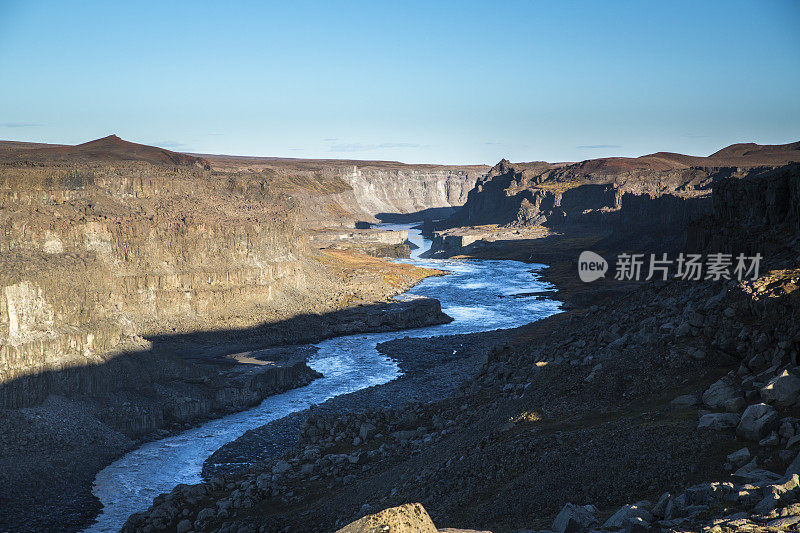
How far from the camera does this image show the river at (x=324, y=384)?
3954cm

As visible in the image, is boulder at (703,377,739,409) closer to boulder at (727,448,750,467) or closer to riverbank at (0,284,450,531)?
boulder at (727,448,750,467)

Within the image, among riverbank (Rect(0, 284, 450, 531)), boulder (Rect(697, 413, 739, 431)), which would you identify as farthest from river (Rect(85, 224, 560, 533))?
boulder (Rect(697, 413, 739, 431))

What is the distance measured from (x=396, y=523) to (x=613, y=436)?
11.0m

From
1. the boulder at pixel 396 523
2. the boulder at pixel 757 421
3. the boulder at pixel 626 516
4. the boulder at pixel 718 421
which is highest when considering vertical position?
the boulder at pixel 757 421

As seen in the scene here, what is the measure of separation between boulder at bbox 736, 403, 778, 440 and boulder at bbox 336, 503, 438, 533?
9.79m

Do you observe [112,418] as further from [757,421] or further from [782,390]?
[782,390]

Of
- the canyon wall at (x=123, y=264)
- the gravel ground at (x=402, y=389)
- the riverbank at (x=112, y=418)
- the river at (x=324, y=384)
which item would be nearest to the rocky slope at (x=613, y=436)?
the gravel ground at (x=402, y=389)

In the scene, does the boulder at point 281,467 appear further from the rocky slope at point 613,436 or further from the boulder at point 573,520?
the boulder at point 573,520

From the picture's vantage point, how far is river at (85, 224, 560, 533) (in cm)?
3954

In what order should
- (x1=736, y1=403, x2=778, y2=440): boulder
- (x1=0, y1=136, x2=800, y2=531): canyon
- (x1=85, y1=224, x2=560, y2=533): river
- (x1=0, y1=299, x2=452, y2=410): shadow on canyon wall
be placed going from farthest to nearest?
(x1=0, y1=299, x2=452, y2=410): shadow on canyon wall < (x1=85, y1=224, x2=560, y2=533): river < (x1=0, y1=136, x2=800, y2=531): canyon < (x1=736, y1=403, x2=778, y2=440): boulder

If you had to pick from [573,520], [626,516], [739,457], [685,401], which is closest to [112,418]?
[685,401]

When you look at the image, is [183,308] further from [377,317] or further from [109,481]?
[109,481]

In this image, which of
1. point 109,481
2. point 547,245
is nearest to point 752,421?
point 109,481

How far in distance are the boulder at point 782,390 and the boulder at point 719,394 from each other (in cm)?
152
